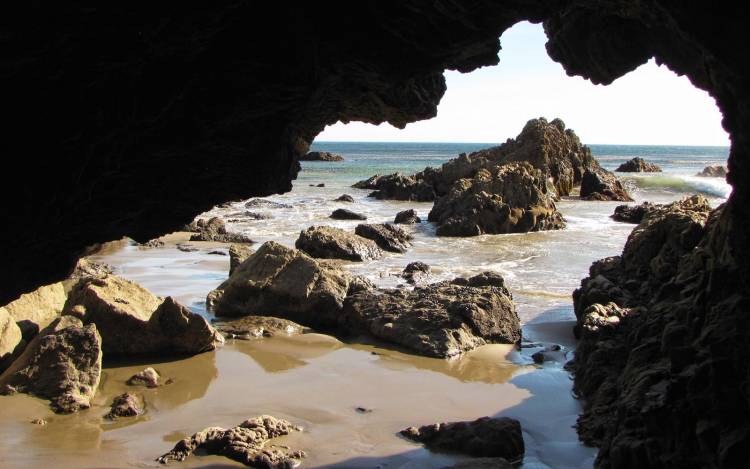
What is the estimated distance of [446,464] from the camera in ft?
14.8

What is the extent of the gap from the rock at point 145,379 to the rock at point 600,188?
930 inches

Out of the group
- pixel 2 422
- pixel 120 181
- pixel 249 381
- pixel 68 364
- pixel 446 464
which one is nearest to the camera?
pixel 120 181

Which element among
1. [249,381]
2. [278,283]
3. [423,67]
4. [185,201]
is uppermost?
[423,67]

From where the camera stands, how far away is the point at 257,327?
307 inches

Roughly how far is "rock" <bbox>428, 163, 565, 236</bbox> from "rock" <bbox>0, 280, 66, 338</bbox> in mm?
11124

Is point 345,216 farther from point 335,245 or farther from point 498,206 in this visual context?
point 335,245

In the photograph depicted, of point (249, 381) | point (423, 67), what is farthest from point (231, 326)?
point (423, 67)

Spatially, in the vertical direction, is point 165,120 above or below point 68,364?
above

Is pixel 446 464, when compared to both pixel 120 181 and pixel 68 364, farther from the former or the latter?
pixel 68 364

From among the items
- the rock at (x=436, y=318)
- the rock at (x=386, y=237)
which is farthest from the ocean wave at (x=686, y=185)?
the rock at (x=436, y=318)

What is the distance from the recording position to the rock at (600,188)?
26.8m

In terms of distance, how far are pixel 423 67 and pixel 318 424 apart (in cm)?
291

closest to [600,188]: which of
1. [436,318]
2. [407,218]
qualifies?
[407,218]

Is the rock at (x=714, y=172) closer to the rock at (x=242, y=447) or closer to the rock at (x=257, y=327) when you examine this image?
the rock at (x=257, y=327)
